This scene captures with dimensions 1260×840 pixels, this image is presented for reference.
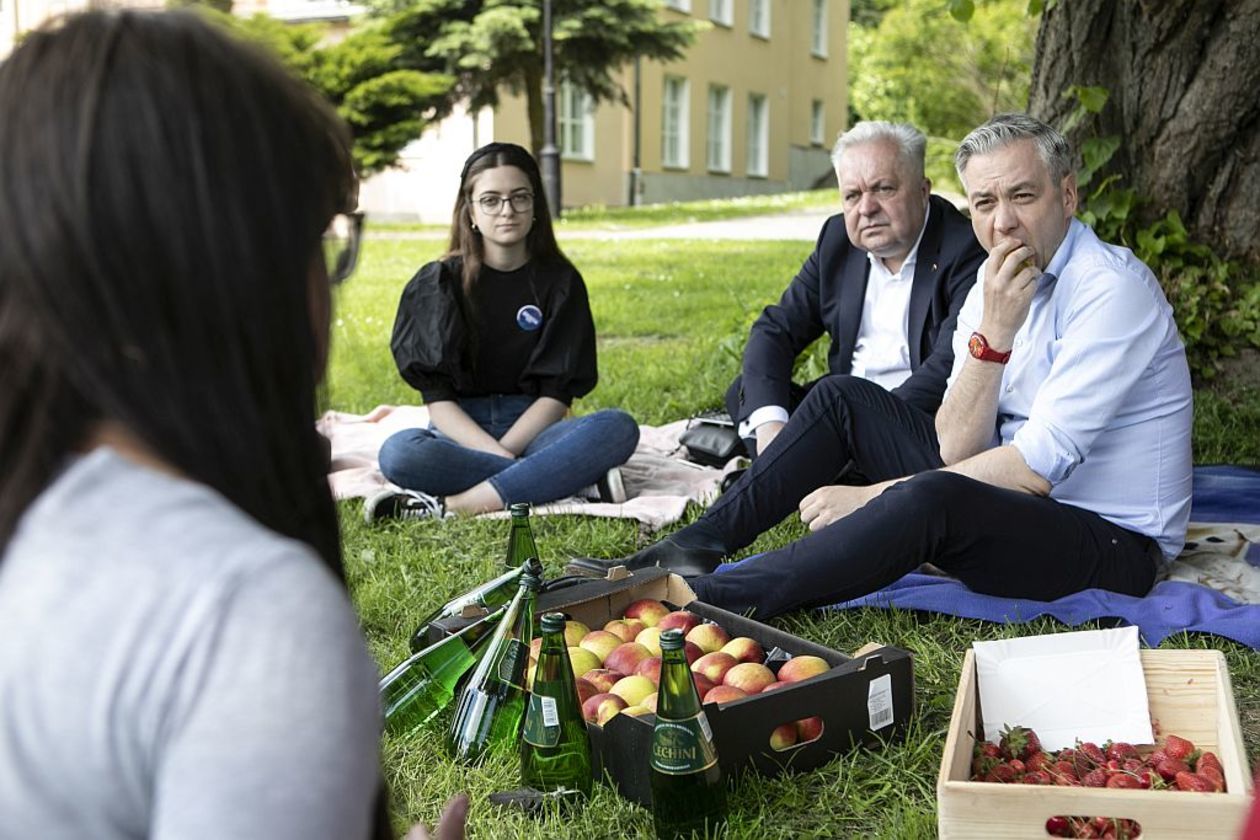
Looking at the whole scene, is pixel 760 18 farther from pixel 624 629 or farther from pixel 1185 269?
pixel 624 629

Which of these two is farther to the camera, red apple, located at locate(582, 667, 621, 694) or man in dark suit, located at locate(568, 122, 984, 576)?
man in dark suit, located at locate(568, 122, 984, 576)

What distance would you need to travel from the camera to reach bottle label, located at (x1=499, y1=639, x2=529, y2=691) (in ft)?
9.66

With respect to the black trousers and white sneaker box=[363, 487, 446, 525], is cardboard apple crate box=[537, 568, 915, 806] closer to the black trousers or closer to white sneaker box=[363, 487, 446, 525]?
the black trousers

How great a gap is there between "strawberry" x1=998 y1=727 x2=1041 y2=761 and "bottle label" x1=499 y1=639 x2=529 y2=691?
1008 millimetres

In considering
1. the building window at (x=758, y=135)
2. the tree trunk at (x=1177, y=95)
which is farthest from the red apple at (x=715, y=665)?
the building window at (x=758, y=135)

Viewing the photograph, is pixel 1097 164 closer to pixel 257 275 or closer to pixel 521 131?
pixel 257 275

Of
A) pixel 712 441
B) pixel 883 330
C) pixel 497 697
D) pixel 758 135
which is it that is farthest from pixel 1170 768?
pixel 758 135

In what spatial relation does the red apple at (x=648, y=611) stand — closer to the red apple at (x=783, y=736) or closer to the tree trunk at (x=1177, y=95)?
the red apple at (x=783, y=736)

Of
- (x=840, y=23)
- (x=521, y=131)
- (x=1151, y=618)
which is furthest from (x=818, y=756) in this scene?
(x=840, y=23)

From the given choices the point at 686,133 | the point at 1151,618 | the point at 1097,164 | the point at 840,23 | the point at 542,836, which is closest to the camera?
the point at 542,836

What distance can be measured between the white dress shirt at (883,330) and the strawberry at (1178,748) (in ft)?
7.54

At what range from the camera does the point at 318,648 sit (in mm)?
925

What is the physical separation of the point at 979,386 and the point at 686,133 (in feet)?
79.7

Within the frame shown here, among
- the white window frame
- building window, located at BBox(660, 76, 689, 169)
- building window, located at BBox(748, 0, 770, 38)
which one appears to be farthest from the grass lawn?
the white window frame
